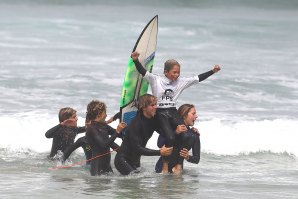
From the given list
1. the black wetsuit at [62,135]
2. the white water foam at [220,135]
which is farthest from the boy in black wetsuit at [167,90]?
the white water foam at [220,135]

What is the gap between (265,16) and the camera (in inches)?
1144

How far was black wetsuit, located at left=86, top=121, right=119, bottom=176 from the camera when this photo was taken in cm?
978

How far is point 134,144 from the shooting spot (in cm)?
980

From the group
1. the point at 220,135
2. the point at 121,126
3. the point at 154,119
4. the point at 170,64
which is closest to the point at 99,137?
the point at 121,126

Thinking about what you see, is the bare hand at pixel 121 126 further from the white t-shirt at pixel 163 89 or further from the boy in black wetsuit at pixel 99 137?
the white t-shirt at pixel 163 89

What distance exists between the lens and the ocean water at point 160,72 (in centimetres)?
980

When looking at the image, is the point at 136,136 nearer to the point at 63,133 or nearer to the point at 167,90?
the point at 167,90

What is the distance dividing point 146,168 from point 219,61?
419 inches

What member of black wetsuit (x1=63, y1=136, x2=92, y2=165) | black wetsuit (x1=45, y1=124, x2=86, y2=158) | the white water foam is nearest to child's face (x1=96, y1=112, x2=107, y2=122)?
black wetsuit (x1=63, y1=136, x2=92, y2=165)

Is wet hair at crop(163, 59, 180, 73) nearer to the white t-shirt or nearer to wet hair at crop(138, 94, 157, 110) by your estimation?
the white t-shirt

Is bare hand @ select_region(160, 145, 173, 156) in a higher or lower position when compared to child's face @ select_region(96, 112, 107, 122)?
lower

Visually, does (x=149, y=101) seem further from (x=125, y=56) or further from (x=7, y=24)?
(x=7, y=24)

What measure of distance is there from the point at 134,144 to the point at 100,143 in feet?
1.21

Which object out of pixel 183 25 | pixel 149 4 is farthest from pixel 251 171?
pixel 149 4
